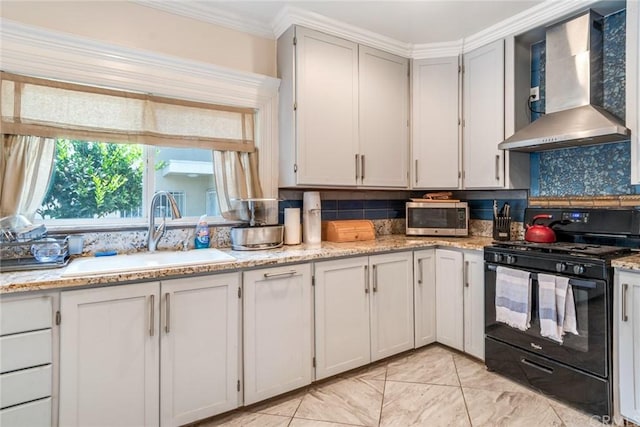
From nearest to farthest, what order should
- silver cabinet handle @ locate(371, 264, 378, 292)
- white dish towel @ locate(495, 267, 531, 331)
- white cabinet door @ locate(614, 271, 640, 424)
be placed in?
white cabinet door @ locate(614, 271, 640, 424), white dish towel @ locate(495, 267, 531, 331), silver cabinet handle @ locate(371, 264, 378, 292)

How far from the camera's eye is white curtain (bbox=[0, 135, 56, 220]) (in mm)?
1774

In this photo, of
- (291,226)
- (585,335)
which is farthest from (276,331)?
(585,335)

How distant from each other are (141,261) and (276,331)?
0.86 meters

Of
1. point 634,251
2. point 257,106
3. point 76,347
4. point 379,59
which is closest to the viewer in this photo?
point 76,347

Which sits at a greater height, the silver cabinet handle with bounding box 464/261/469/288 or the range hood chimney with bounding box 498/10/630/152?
the range hood chimney with bounding box 498/10/630/152

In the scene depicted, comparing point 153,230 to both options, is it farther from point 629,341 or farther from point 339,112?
point 629,341

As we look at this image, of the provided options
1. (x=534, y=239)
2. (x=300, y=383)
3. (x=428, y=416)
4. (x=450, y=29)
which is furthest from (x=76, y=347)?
(x=450, y=29)

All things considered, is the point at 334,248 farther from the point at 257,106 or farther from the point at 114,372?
the point at 114,372

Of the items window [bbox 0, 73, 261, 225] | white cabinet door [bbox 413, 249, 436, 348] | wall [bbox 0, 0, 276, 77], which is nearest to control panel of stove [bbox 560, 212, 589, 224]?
white cabinet door [bbox 413, 249, 436, 348]

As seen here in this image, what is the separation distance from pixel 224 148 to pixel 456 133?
1892mm

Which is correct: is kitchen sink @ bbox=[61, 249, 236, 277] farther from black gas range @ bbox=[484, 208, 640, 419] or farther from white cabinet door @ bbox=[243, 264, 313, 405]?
black gas range @ bbox=[484, 208, 640, 419]

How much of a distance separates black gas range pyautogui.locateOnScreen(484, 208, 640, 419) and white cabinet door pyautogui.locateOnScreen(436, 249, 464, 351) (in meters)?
0.25

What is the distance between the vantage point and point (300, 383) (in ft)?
6.84

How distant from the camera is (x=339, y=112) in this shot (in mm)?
2572
